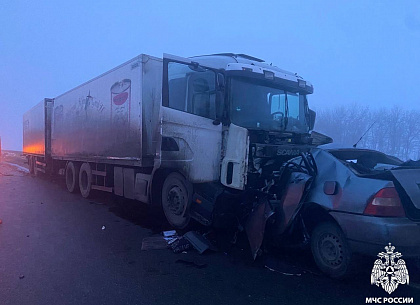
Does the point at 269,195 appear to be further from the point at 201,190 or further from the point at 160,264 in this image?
the point at 160,264

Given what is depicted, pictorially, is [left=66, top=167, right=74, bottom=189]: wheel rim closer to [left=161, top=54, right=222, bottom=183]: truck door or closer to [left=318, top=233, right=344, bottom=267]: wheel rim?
[left=161, top=54, right=222, bottom=183]: truck door

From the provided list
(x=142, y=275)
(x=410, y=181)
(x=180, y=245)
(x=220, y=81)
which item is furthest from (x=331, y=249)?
(x=220, y=81)

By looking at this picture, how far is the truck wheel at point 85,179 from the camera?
9797 millimetres

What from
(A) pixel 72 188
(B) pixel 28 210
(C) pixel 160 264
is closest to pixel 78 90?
(A) pixel 72 188

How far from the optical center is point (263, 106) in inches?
230

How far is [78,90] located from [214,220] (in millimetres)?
7732

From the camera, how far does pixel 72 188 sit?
11148 millimetres

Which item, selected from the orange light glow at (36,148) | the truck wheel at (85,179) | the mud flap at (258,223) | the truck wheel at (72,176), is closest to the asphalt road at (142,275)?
the mud flap at (258,223)

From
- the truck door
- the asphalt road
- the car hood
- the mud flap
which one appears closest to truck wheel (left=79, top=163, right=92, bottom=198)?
the asphalt road

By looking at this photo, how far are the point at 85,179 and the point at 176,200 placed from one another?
5.31m

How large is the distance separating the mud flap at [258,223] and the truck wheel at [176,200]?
140 centimetres

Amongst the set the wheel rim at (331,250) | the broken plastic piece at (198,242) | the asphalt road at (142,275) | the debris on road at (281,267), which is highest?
the wheel rim at (331,250)

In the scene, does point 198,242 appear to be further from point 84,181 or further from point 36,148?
point 36,148

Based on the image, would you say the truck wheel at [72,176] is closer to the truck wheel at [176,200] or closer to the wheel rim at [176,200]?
the truck wheel at [176,200]
